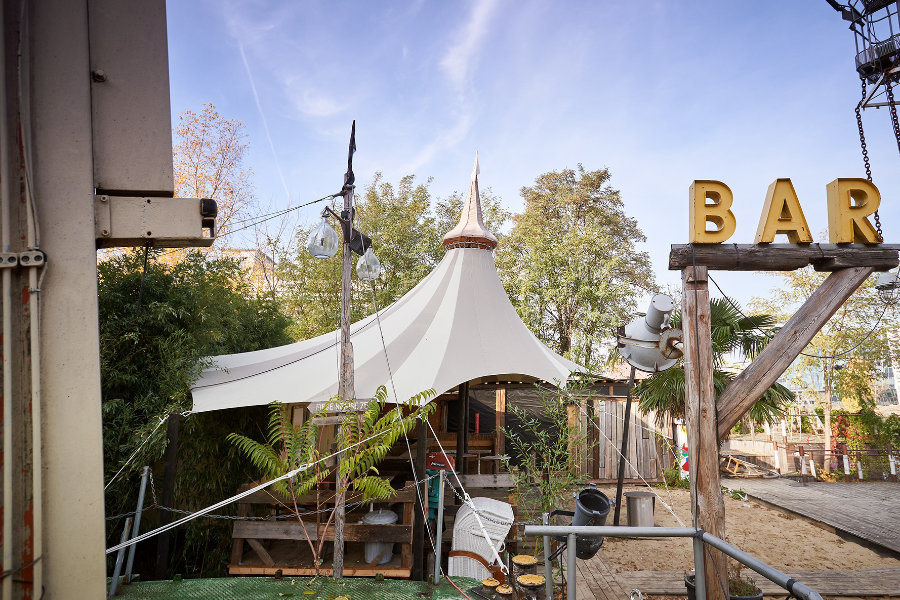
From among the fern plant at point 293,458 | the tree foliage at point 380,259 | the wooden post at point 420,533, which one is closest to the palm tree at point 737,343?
the wooden post at point 420,533

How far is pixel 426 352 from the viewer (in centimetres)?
552

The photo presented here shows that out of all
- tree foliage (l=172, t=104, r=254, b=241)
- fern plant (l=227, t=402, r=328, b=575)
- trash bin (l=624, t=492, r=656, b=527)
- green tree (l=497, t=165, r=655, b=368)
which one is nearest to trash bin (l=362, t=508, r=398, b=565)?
fern plant (l=227, t=402, r=328, b=575)

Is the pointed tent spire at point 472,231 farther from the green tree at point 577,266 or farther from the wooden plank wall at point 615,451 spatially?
the green tree at point 577,266

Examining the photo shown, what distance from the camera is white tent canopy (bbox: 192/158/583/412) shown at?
16.1ft

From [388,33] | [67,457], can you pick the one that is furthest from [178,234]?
[388,33]

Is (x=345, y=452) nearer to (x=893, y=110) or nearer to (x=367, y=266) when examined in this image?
(x=367, y=266)

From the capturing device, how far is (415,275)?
44.0ft

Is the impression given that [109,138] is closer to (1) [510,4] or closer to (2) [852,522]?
(1) [510,4]

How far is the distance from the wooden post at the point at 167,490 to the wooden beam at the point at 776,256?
15.4 ft

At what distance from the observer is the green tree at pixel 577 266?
12617 millimetres

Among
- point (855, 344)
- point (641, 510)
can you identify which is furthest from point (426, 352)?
point (855, 344)

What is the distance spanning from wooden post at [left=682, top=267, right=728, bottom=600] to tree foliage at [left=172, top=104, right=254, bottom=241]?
486 inches

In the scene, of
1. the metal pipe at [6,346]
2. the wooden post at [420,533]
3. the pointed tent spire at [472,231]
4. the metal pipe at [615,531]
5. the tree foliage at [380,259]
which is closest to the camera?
the metal pipe at [6,346]

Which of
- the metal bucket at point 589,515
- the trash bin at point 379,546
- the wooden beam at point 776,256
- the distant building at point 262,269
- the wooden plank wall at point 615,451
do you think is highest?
the distant building at point 262,269
